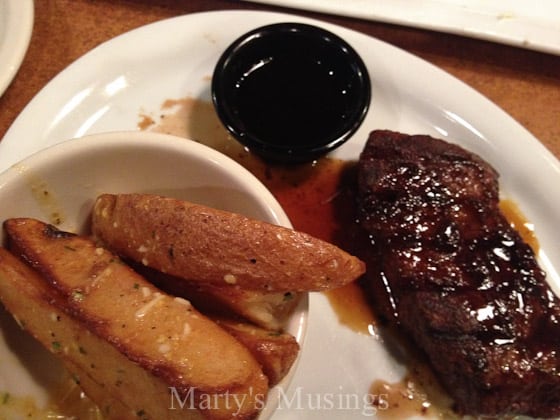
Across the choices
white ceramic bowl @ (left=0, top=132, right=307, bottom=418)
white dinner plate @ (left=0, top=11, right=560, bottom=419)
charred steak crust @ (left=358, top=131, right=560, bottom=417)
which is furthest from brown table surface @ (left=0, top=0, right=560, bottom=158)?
white ceramic bowl @ (left=0, top=132, right=307, bottom=418)

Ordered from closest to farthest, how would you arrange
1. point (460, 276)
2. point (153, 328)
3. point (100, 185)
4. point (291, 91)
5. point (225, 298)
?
point (153, 328)
point (225, 298)
point (100, 185)
point (460, 276)
point (291, 91)

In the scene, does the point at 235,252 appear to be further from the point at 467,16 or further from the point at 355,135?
the point at 467,16

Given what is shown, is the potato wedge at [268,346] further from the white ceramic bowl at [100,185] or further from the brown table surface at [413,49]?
the brown table surface at [413,49]

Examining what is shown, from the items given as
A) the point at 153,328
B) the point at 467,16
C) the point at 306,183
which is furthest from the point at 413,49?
the point at 153,328

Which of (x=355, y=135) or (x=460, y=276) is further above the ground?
(x=355, y=135)

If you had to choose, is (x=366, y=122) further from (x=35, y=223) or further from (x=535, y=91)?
(x=35, y=223)

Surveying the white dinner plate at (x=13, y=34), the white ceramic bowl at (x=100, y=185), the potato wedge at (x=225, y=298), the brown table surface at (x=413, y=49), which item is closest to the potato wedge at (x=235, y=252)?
the potato wedge at (x=225, y=298)

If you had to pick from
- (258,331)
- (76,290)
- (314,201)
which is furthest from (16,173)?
(314,201)
